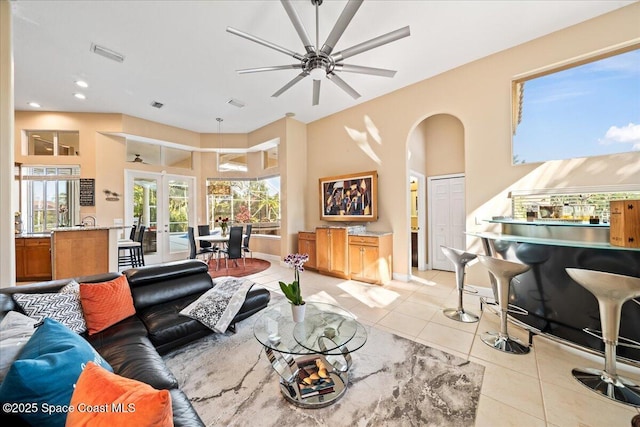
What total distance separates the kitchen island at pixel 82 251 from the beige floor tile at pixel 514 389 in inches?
219

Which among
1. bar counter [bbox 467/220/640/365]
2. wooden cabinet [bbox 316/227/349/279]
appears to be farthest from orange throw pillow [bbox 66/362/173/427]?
wooden cabinet [bbox 316/227/349/279]

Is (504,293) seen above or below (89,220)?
below

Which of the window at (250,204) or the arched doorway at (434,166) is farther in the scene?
the window at (250,204)

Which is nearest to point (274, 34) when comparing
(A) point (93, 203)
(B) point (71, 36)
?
(B) point (71, 36)

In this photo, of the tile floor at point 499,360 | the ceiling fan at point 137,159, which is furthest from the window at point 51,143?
the tile floor at point 499,360

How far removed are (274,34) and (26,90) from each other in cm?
505

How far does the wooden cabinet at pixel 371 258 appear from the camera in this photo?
4379 millimetres

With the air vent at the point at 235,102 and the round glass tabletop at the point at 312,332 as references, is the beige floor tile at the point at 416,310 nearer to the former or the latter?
the round glass tabletop at the point at 312,332

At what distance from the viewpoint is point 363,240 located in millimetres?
4551

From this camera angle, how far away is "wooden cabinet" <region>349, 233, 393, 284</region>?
14.4ft

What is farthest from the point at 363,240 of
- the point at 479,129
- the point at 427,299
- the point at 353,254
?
the point at 479,129

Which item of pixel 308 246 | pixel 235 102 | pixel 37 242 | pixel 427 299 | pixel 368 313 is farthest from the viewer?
pixel 308 246

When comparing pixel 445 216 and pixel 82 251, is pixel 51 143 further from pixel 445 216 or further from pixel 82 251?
pixel 445 216

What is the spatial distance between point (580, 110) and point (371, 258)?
11.3 ft
